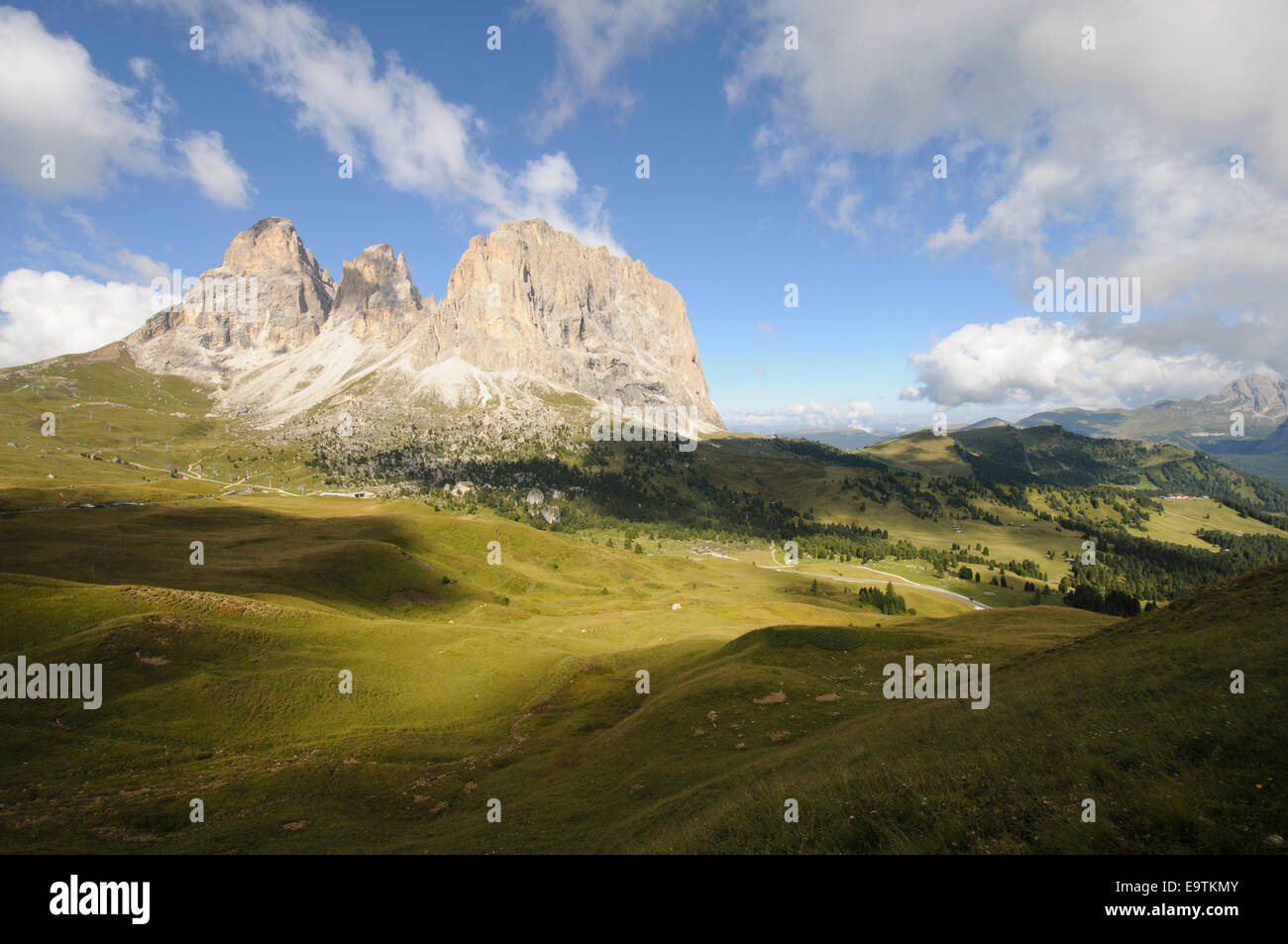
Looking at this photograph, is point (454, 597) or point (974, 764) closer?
point (974, 764)

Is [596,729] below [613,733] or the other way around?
below

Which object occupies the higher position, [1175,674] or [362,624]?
[1175,674]

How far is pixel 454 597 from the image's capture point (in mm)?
106438

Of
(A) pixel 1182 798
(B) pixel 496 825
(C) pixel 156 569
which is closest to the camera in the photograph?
(A) pixel 1182 798

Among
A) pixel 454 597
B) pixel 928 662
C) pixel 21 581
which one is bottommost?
pixel 454 597

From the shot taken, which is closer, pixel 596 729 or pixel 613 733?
pixel 613 733

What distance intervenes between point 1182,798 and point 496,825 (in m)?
29.9

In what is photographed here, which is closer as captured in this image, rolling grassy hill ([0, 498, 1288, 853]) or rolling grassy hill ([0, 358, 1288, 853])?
rolling grassy hill ([0, 498, 1288, 853])

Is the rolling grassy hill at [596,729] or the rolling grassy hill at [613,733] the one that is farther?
the rolling grassy hill at [596,729]
